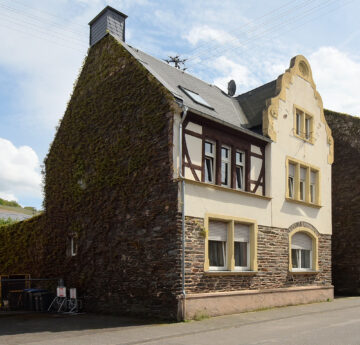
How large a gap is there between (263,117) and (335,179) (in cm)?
941

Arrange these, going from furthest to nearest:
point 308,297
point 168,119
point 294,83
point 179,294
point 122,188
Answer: point 294,83
point 308,297
point 122,188
point 168,119
point 179,294

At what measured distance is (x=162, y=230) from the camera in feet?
47.8

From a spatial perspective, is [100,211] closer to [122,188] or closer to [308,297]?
[122,188]

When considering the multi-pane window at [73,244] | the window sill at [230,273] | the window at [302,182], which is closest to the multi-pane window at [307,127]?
the window at [302,182]

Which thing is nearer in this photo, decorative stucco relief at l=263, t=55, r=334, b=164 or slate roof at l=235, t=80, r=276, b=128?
decorative stucco relief at l=263, t=55, r=334, b=164

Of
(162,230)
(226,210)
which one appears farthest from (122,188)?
(226,210)

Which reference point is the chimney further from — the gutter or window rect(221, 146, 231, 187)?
window rect(221, 146, 231, 187)

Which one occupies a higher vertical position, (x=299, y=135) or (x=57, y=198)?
(x=299, y=135)

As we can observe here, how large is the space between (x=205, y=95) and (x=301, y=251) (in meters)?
7.71

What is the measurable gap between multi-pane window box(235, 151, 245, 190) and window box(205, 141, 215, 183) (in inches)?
50.0

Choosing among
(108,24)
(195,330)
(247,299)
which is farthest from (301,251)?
(108,24)

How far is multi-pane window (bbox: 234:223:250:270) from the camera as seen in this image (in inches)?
642

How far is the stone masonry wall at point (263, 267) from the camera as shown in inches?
564

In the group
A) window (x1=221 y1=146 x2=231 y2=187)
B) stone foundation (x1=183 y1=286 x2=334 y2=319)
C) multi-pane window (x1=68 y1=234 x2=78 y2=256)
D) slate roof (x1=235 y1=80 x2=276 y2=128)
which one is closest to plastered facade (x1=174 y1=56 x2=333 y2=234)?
window (x1=221 y1=146 x2=231 y2=187)
